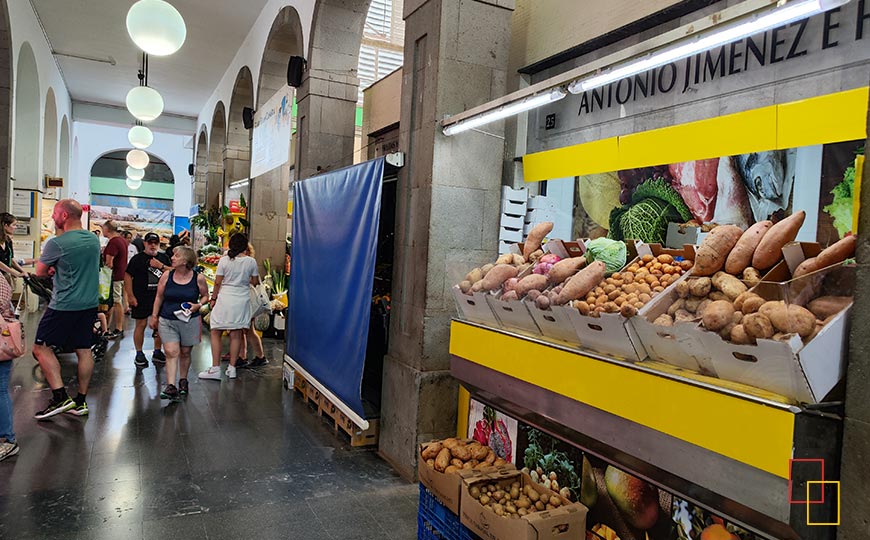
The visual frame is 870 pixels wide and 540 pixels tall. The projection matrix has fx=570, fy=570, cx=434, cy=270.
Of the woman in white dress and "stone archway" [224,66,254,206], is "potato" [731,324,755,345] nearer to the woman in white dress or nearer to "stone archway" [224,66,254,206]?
the woman in white dress

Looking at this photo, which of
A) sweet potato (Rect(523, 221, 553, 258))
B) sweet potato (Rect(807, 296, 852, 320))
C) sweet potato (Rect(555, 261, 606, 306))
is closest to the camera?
sweet potato (Rect(807, 296, 852, 320))

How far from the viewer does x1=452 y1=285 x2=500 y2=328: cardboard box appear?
320 cm

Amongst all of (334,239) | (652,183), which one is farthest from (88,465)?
(652,183)

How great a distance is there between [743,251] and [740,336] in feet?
1.48

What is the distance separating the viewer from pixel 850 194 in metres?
2.72

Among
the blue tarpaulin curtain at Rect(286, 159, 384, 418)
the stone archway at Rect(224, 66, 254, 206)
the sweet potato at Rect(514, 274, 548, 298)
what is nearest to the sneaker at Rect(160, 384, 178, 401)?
the blue tarpaulin curtain at Rect(286, 159, 384, 418)

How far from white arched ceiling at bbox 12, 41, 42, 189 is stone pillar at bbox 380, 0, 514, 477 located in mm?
10171

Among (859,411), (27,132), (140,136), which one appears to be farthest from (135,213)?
(859,411)

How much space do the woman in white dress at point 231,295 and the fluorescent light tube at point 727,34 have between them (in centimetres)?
470

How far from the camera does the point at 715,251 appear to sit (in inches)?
86.1

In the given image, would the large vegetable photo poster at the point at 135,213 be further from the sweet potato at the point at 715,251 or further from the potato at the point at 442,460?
the sweet potato at the point at 715,251

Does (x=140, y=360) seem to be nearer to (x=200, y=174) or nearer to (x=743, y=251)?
(x=743, y=251)

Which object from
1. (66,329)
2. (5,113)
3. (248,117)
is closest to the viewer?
(66,329)

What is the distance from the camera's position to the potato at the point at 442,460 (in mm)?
2984
